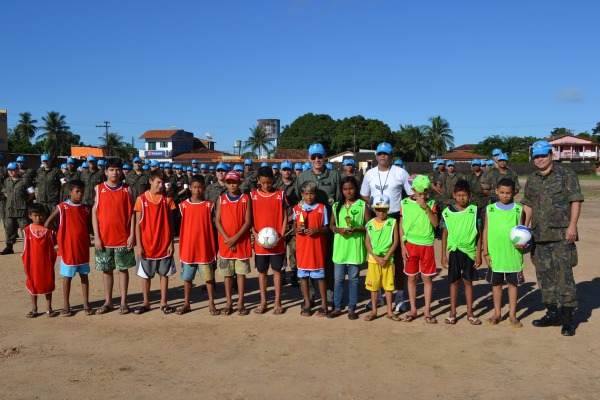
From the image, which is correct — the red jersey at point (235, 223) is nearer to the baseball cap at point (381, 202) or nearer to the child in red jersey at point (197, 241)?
the child in red jersey at point (197, 241)

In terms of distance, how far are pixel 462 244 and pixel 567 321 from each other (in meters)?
1.38

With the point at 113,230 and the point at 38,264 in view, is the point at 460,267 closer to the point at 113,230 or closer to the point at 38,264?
the point at 113,230

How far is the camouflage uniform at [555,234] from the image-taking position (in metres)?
5.73

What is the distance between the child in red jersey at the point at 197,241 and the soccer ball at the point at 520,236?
3604 millimetres

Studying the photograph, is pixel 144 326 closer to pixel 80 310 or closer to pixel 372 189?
pixel 80 310

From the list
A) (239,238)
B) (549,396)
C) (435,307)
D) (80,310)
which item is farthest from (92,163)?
(549,396)

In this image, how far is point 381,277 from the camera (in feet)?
20.2

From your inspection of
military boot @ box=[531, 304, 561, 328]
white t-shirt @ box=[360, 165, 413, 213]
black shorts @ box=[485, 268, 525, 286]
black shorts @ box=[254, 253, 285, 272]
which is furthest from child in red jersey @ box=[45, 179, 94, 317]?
military boot @ box=[531, 304, 561, 328]

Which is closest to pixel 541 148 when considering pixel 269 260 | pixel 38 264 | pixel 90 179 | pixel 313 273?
pixel 313 273

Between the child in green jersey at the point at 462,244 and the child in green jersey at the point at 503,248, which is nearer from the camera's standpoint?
the child in green jersey at the point at 503,248

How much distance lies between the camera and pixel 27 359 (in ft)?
16.2

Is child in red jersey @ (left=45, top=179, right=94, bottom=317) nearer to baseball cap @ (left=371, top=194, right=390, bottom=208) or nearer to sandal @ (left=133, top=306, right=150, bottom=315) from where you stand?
sandal @ (left=133, top=306, right=150, bottom=315)

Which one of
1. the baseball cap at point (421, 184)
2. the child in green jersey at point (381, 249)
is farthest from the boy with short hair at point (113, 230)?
the baseball cap at point (421, 184)

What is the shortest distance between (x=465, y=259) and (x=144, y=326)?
3858 millimetres
